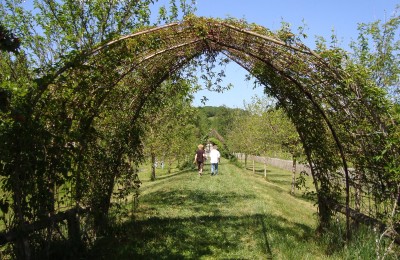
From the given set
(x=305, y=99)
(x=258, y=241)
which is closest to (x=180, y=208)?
(x=258, y=241)

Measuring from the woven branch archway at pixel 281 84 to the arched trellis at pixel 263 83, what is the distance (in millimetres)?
14

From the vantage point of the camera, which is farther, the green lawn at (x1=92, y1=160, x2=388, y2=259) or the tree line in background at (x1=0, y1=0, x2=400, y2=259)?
the green lawn at (x1=92, y1=160, x2=388, y2=259)

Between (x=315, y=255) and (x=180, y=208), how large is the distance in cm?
512

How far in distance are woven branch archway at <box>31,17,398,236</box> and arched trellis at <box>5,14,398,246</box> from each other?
1cm

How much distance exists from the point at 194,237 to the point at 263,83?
3411 millimetres

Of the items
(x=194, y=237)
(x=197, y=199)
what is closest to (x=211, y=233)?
(x=194, y=237)

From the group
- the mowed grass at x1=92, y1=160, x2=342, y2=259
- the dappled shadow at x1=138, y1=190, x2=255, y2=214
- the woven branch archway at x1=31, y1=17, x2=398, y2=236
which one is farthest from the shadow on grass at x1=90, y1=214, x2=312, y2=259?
the dappled shadow at x1=138, y1=190, x2=255, y2=214

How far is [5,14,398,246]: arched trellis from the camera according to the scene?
5.16 meters

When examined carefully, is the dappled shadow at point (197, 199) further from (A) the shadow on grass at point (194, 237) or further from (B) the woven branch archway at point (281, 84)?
(B) the woven branch archway at point (281, 84)

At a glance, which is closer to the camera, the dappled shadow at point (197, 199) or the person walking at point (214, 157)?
the dappled shadow at point (197, 199)

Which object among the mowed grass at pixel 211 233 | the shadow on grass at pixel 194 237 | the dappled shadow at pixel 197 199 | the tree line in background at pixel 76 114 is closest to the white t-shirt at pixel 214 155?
the dappled shadow at pixel 197 199

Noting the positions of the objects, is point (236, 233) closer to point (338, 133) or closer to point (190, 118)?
point (338, 133)

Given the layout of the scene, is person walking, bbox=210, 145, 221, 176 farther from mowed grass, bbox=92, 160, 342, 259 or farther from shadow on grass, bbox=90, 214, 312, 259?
shadow on grass, bbox=90, 214, 312, 259

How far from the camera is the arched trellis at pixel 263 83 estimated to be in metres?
5.16
